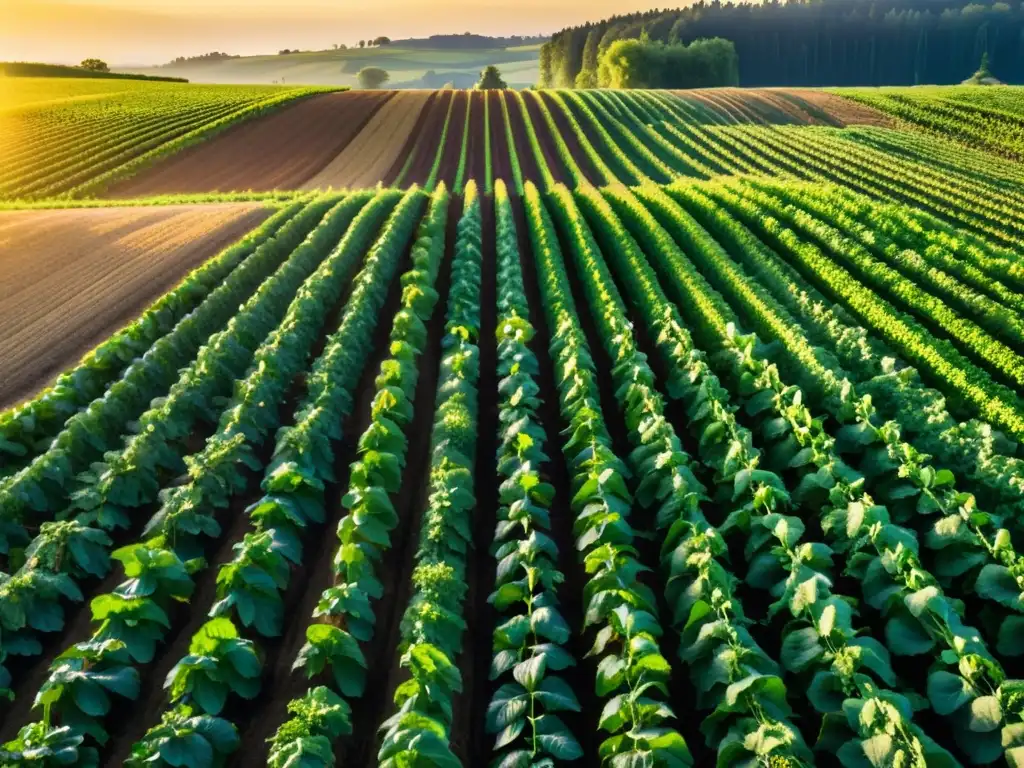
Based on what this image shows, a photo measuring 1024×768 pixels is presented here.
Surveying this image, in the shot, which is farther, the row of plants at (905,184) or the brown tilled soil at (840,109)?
the brown tilled soil at (840,109)

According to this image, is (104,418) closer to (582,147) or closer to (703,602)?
(703,602)

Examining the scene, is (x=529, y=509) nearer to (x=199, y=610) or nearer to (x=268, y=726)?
(x=268, y=726)

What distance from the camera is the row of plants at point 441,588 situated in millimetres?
5789

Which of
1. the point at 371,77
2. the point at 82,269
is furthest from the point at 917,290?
the point at 371,77

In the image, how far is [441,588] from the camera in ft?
25.1

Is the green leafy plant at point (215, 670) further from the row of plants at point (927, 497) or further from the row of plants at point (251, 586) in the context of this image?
the row of plants at point (927, 497)

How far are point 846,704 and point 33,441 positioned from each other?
39.9 feet

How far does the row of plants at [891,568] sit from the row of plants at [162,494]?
26.4ft

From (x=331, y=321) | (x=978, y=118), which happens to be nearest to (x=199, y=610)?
(x=331, y=321)

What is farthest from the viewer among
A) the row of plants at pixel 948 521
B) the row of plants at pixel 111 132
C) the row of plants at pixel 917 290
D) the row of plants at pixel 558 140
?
the row of plants at pixel 558 140

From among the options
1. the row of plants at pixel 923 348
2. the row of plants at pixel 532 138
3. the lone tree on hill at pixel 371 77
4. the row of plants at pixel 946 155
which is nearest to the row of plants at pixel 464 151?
the row of plants at pixel 532 138

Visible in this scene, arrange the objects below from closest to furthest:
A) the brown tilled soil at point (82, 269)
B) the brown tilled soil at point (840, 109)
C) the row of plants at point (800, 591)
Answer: the row of plants at point (800, 591) < the brown tilled soil at point (82, 269) < the brown tilled soil at point (840, 109)

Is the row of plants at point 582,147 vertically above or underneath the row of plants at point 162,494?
above

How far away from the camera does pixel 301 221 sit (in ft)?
75.4
